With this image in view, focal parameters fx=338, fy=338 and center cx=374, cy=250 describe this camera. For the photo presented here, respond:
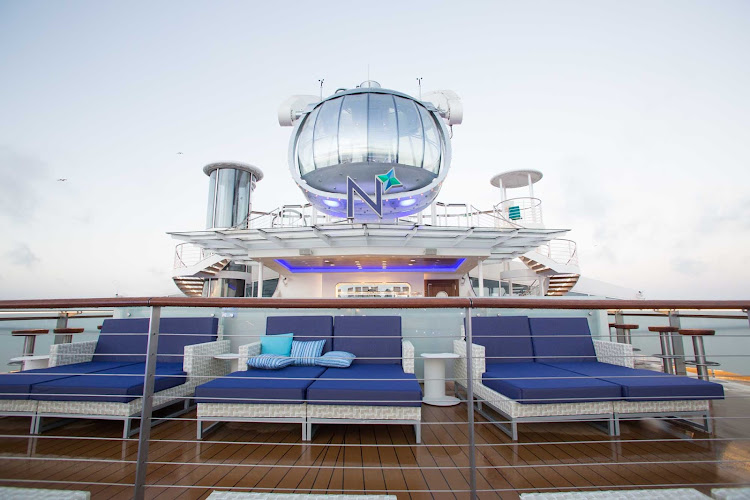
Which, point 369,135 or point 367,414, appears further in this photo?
point 369,135

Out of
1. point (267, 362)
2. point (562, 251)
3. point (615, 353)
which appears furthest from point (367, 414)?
point (562, 251)

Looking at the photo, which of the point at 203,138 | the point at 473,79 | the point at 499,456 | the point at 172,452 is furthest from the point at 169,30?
the point at 499,456

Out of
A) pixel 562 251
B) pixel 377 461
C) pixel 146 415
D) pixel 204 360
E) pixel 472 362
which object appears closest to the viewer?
pixel 146 415

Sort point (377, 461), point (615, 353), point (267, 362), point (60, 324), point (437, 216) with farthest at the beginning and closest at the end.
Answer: point (437, 216) → point (60, 324) → point (615, 353) → point (267, 362) → point (377, 461)

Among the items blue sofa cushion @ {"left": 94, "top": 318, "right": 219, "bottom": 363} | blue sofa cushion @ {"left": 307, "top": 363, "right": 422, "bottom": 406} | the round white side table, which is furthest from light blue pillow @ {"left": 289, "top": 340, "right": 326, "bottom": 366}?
the round white side table

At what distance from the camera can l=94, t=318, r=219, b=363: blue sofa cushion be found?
403 centimetres

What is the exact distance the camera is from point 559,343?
12.9 feet


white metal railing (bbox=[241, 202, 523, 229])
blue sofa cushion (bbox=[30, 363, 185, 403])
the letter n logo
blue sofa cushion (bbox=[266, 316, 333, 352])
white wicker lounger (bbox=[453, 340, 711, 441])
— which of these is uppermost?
white metal railing (bbox=[241, 202, 523, 229])

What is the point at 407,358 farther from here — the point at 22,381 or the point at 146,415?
the point at 22,381

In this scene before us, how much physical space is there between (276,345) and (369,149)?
4424 millimetres

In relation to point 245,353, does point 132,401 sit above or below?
below

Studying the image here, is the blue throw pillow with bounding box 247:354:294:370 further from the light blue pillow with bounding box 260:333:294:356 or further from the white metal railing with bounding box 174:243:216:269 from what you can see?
the white metal railing with bounding box 174:243:216:269

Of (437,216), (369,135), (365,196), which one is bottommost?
(365,196)

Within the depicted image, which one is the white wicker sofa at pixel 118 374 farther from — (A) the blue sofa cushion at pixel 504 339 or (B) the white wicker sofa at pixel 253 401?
(A) the blue sofa cushion at pixel 504 339
